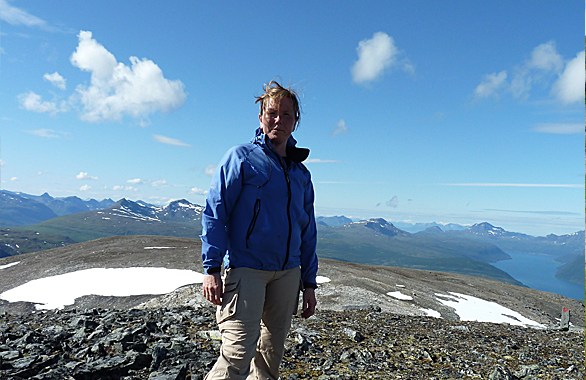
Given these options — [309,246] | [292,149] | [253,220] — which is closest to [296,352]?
[309,246]

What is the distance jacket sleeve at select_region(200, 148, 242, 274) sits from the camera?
16.1 ft

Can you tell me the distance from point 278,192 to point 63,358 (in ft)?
20.4

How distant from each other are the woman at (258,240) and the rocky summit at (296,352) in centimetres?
289

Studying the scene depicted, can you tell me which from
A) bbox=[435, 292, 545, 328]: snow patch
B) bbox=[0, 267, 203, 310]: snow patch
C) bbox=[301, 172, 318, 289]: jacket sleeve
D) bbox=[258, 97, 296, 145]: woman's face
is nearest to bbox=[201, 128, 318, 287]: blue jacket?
bbox=[258, 97, 296, 145]: woman's face

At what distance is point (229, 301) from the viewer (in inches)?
198

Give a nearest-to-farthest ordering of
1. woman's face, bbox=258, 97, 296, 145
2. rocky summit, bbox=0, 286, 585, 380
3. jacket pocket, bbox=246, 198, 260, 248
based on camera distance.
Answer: jacket pocket, bbox=246, 198, 260, 248 → woman's face, bbox=258, 97, 296, 145 → rocky summit, bbox=0, 286, 585, 380

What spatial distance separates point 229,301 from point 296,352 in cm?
525

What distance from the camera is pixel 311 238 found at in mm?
6078

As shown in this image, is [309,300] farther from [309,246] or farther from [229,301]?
[229,301]

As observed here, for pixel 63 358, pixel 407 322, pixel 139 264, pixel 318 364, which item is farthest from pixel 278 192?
pixel 139 264

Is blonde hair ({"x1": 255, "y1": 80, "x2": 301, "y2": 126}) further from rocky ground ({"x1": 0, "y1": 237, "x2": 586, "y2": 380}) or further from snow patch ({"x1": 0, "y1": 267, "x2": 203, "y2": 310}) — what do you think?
snow patch ({"x1": 0, "y1": 267, "x2": 203, "y2": 310})

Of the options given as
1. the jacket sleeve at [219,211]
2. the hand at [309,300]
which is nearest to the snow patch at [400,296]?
the hand at [309,300]

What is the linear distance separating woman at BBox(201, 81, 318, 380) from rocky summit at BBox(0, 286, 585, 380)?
2888mm

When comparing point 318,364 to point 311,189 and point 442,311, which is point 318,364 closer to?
point 311,189
